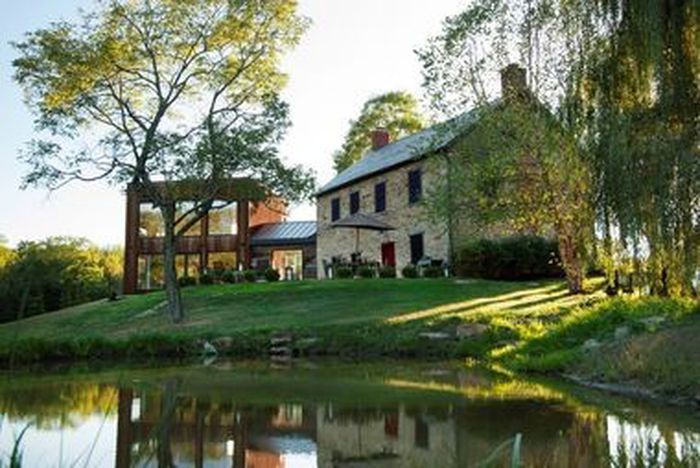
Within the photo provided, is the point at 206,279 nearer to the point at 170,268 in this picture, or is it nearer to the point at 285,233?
the point at 170,268

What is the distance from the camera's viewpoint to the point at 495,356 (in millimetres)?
12562

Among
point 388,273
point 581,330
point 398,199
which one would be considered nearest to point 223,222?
point 398,199

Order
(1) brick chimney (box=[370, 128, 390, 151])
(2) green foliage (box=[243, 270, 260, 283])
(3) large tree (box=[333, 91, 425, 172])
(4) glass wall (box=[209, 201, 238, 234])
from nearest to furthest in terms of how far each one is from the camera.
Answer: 1. (2) green foliage (box=[243, 270, 260, 283])
2. (1) brick chimney (box=[370, 128, 390, 151])
3. (4) glass wall (box=[209, 201, 238, 234])
4. (3) large tree (box=[333, 91, 425, 172])

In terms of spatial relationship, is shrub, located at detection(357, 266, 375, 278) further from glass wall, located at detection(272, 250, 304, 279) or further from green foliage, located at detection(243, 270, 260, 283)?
glass wall, located at detection(272, 250, 304, 279)

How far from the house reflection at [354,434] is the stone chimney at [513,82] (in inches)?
475

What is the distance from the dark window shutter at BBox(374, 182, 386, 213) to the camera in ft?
99.7

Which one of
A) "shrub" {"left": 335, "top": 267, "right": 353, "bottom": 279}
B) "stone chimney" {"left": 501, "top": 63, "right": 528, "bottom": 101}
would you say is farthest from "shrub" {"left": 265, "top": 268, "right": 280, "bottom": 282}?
"stone chimney" {"left": 501, "top": 63, "right": 528, "bottom": 101}

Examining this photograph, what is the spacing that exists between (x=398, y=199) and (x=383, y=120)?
13.6m

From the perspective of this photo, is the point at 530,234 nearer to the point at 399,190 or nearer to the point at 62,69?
the point at 399,190

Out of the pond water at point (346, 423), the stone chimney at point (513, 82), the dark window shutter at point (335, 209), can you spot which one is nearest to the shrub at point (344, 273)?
the dark window shutter at point (335, 209)

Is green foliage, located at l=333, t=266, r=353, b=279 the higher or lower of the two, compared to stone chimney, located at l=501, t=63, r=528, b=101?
lower

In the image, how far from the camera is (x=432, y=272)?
82.3 ft

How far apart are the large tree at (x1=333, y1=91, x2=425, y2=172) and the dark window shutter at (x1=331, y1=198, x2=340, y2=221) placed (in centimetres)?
800

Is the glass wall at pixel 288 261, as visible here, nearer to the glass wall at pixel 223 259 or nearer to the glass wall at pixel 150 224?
the glass wall at pixel 223 259
